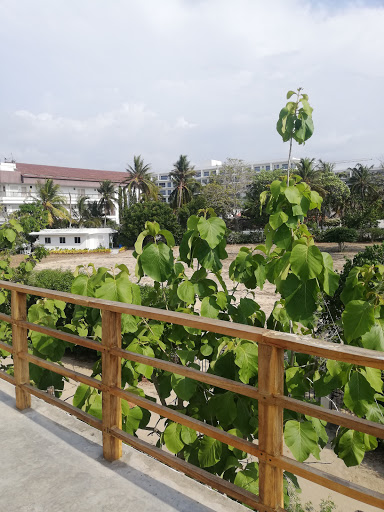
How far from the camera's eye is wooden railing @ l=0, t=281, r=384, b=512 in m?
1.30

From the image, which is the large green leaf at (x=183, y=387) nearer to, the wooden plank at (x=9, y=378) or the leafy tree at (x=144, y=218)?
the wooden plank at (x=9, y=378)

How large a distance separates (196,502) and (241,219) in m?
45.7

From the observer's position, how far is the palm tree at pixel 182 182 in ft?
171

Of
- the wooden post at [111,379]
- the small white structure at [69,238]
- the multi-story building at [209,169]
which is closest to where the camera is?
the wooden post at [111,379]

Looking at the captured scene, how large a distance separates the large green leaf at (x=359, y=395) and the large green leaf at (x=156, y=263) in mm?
1080

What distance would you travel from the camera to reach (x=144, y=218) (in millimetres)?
43625

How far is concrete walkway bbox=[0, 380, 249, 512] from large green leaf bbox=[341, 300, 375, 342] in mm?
817

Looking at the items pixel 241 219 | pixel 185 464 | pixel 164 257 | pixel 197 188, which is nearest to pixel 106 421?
pixel 185 464

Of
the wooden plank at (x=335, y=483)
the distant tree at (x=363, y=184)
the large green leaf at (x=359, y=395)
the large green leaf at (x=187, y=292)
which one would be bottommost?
the wooden plank at (x=335, y=483)

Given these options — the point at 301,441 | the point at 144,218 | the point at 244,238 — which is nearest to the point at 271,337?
the point at 301,441

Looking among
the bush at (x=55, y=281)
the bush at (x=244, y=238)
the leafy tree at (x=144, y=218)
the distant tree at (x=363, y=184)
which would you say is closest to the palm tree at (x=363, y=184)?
the distant tree at (x=363, y=184)

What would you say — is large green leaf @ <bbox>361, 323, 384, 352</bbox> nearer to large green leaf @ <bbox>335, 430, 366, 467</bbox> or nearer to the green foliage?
large green leaf @ <bbox>335, 430, 366, 467</bbox>

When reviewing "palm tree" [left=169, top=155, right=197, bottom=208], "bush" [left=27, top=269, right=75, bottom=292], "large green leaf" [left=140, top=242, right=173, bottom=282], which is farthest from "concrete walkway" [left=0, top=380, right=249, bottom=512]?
"palm tree" [left=169, top=155, right=197, bottom=208]

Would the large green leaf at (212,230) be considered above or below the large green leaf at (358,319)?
above
